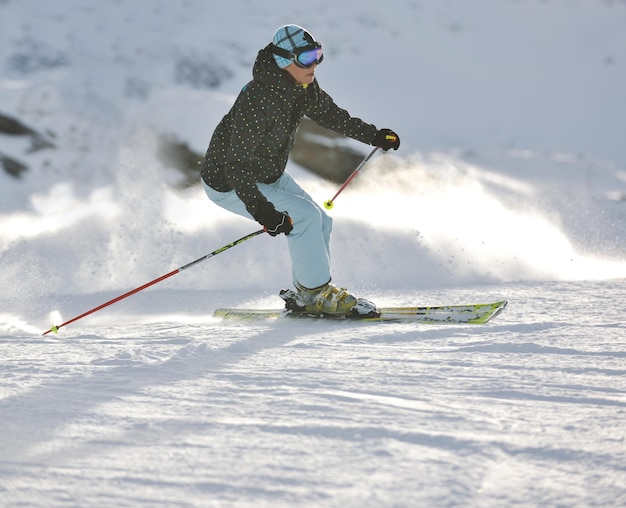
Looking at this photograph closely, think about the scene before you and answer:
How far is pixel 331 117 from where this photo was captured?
391 cm

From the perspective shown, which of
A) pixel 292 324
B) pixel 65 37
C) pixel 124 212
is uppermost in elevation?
pixel 65 37

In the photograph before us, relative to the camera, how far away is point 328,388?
2.42m

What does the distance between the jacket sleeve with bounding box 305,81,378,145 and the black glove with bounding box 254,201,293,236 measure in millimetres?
705

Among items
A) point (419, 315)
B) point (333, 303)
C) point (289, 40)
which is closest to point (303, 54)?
point (289, 40)

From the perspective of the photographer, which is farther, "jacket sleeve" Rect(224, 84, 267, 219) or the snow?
"jacket sleeve" Rect(224, 84, 267, 219)

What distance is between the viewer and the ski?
11.6 ft

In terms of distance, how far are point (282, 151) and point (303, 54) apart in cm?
50

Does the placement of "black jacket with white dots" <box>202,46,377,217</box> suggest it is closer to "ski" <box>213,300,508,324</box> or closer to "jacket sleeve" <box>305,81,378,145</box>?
"jacket sleeve" <box>305,81,378,145</box>

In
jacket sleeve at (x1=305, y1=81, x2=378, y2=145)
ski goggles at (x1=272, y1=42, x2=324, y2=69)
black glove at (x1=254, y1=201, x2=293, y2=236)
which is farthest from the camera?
jacket sleeve at (x1=305, y1=81, x2=378, y2=145)

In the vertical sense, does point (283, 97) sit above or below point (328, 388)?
above

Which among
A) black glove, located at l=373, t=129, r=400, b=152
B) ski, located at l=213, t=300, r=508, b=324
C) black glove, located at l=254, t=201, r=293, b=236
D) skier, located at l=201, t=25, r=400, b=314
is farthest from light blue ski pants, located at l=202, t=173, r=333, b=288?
black glove, located at l=373, t=129, r=400, b=152


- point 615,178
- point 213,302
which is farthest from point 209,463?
point 615,178

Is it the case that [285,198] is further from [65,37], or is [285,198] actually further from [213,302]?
[65,37]

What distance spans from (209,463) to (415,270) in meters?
3.50
